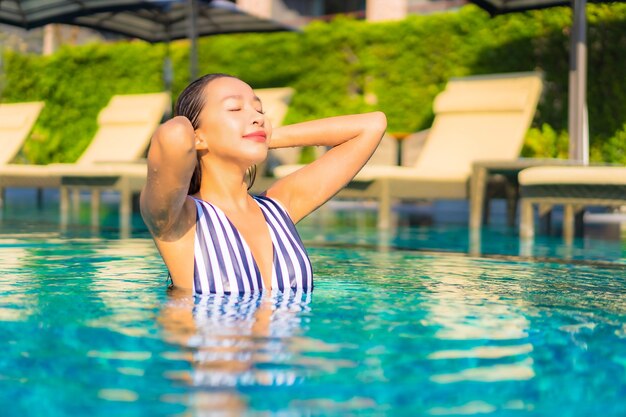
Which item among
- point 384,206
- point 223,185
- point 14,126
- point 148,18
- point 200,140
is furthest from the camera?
point 148,18

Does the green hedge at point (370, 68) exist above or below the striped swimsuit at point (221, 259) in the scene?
above

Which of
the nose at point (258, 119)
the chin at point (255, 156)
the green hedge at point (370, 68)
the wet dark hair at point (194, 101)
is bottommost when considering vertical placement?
the chin at point (255, 156)

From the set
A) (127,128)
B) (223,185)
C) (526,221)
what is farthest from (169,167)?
(127,128)

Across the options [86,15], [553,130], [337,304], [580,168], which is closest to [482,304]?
[337,304]

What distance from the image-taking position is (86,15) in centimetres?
1352

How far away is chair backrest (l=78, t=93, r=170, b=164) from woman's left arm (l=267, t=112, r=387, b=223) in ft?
30.0

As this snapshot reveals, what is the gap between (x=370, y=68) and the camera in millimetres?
14781

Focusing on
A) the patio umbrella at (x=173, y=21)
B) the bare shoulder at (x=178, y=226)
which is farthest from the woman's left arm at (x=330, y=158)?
the patio umbrella at (x=173, y=21)

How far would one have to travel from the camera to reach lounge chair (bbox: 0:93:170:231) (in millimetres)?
10422

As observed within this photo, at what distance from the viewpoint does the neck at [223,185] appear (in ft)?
11.0

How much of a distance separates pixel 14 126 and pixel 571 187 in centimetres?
→ 878

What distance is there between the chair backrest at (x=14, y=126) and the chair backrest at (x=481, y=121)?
5963 mm

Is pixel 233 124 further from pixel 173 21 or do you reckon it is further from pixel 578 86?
pixel 173 21

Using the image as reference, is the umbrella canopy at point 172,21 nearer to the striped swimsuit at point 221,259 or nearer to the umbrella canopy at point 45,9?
the umbrella canopy at point 45,9
